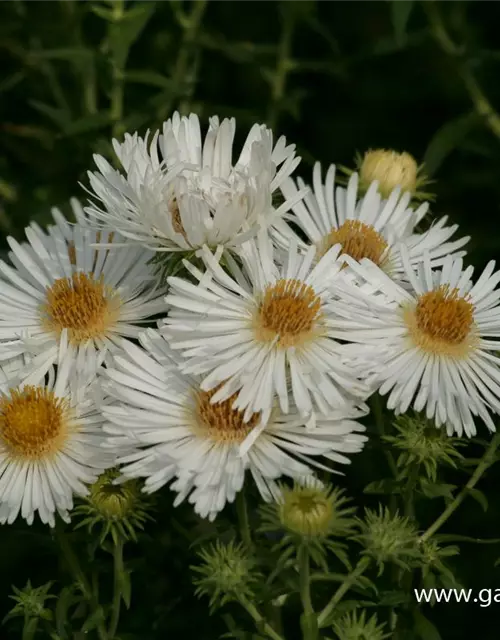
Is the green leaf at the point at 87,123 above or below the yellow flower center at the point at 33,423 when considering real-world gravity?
above

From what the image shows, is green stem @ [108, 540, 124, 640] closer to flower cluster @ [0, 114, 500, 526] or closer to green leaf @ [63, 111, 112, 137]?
flower cluster @ [0, 114, 500, 526]

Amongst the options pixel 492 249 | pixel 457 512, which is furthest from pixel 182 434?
pixel 492 249

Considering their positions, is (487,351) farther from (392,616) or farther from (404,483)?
(392,616)

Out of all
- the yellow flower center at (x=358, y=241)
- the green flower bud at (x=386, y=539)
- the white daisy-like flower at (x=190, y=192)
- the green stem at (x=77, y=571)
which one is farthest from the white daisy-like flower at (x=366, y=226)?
the green stem at (x=77, y=571)

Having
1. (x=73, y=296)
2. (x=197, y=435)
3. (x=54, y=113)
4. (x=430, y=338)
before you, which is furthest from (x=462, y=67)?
(x=197, y=435)

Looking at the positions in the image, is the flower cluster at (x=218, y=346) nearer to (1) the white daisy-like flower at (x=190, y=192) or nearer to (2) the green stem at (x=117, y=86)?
(1) the white daisy-like flower at (x=190, y=192)

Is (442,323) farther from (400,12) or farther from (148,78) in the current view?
(148,78)

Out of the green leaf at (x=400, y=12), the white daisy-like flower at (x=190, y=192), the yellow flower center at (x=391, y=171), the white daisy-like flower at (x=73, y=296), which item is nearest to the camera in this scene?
the white daisy-like flower at (x=190, y=192)
